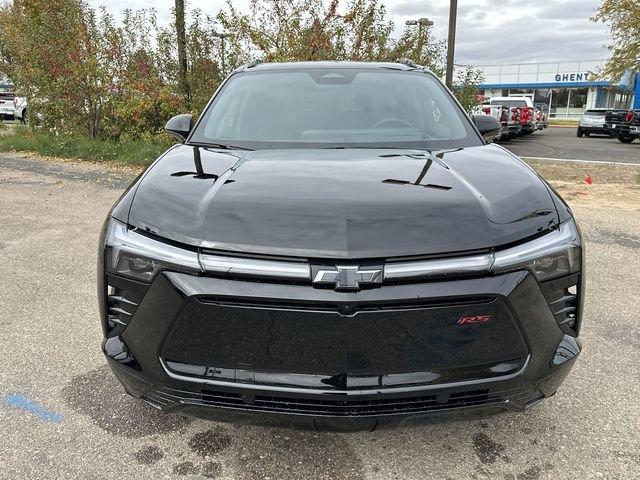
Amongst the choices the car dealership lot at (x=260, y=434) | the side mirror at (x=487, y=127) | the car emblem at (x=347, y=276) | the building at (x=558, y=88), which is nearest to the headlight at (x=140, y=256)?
the car emblem at (x=347, y=276)

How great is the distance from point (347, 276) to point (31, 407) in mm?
1856

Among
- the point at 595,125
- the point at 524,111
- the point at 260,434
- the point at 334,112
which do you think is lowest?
the point at 595,125

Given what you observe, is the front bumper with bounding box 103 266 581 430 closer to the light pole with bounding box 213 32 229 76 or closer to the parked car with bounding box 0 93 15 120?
the light pole with bounding box 213 32 229 76

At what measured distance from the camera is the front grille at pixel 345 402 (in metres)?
1.83

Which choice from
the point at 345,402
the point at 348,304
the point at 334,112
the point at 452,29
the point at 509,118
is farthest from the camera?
the point at 509,118

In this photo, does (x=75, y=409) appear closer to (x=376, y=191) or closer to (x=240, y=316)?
(x=240, y=316)

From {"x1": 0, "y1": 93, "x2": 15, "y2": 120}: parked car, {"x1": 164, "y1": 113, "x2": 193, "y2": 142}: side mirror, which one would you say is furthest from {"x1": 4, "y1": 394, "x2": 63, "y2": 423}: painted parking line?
{"x1": 0, "y1": 93, "x2": 15, "y2": 120}: parked car

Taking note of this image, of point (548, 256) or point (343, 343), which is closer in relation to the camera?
point (343, 343)

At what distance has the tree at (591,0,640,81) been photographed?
26.1 metres

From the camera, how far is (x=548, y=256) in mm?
1879

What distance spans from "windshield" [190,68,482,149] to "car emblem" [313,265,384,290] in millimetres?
1172

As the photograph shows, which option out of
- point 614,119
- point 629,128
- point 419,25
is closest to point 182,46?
point 419,25

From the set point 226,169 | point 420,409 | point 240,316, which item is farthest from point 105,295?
point 420,409

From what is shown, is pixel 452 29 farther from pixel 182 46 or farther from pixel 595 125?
pixel 595 125
